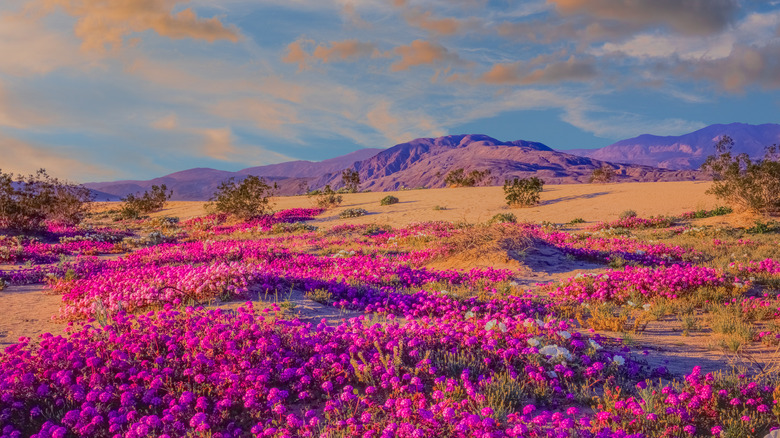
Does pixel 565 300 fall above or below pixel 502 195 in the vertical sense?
below

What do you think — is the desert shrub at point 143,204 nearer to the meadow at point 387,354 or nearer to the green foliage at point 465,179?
the meadow at point 387,354

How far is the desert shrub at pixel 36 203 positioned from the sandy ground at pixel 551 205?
36.3ft

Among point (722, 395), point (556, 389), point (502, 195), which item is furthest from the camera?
point (502, 195)

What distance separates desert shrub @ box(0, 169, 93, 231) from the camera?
21.0 m

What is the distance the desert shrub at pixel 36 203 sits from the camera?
2103cm

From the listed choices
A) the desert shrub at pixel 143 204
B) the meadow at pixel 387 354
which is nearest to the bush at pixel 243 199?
the desert shrub at pixel 143 204

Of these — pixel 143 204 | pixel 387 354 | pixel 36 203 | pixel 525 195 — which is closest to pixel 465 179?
pixel 525 195

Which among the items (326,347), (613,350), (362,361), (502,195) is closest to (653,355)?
(613,350)

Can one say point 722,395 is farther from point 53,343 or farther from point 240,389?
point 53,343

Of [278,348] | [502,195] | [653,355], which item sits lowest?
[653,355]

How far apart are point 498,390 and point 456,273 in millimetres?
6722

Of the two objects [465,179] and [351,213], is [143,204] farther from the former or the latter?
[465,179]

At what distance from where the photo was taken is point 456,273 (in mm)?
10859

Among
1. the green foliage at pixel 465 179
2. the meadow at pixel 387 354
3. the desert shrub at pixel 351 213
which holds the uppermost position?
the green foliage at pixel 465 179
